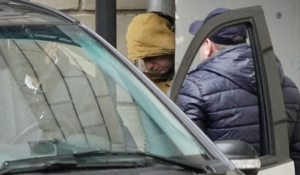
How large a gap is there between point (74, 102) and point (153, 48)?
202 centimetres

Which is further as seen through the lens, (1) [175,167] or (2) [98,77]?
(2) [98,77]

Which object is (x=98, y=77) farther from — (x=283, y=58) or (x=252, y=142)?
(x=283, y=58)

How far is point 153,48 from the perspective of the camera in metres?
4.01

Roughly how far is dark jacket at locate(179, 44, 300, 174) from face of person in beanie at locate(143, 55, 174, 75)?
1358 mm

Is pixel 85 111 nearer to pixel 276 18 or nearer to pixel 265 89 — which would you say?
pixel 265 89

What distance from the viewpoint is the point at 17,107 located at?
1935 millimetres

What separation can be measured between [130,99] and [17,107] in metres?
0.41

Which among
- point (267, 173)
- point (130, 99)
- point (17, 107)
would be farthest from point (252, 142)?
point (17, 107)

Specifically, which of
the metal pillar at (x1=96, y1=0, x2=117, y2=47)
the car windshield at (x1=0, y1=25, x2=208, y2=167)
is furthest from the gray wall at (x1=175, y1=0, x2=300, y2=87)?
the car windshield at (x1=0, y1=25, x2=208, y2=167)

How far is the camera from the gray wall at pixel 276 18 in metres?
4.40

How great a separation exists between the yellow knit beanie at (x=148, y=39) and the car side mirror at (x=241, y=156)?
76.7 inches

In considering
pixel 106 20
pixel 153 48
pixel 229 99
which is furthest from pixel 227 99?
pixel 106 20

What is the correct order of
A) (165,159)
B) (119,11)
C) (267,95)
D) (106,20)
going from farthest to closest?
(119,11), (106,20), (267,95), (165,159)

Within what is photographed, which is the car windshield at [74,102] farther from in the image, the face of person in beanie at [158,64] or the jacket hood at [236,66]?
the face of person in beanie at [158,64]
